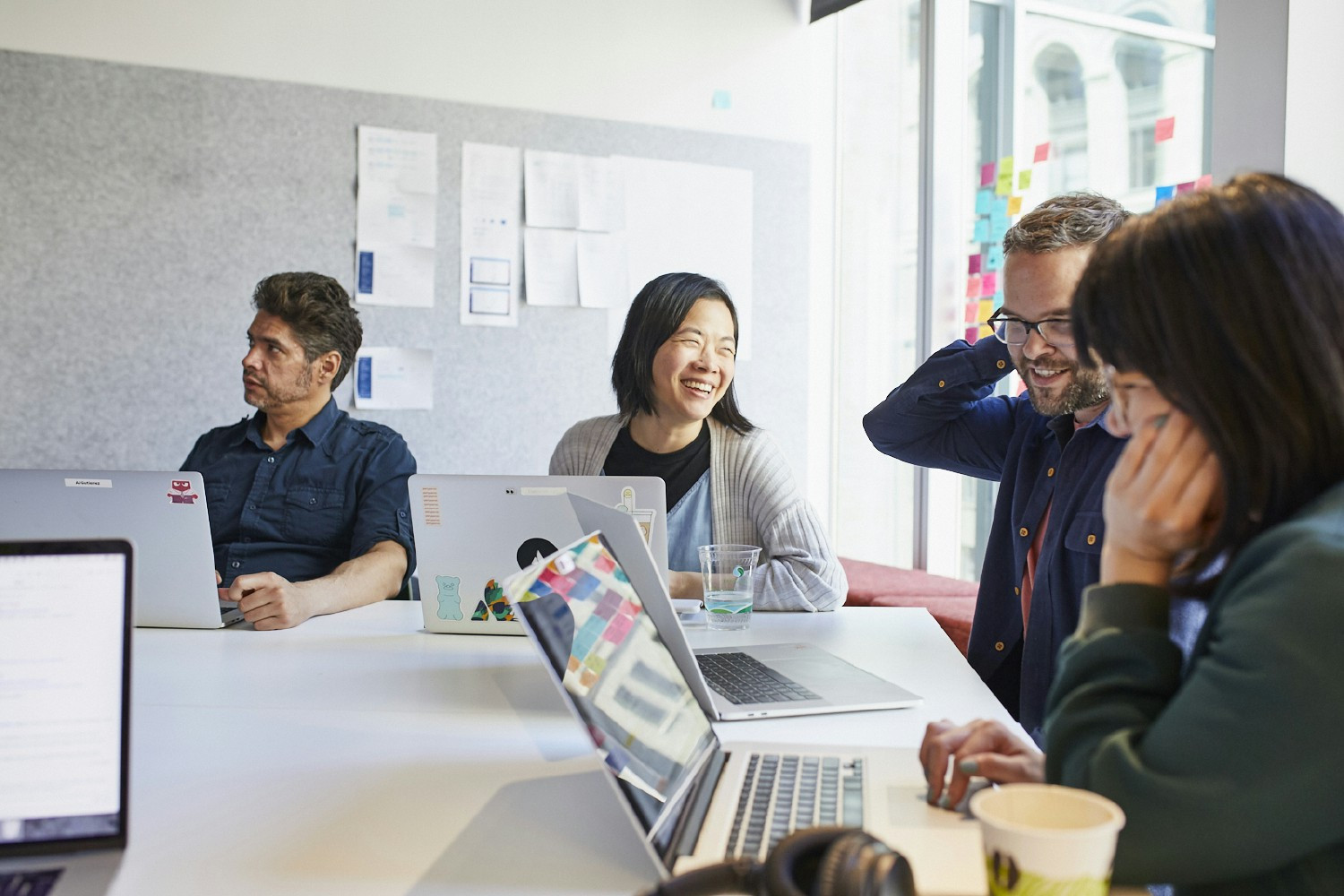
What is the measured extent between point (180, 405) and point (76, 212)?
0.57 meters

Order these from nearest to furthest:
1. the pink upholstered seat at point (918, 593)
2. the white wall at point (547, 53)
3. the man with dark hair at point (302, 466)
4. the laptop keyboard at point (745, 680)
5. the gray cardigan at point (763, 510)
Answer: the laptop keyboard at point (745, 680) < the gray cardigan at point (763, 510) < the man with dark hair at point (302, 466) < the pink upholstered seat at point (918, 593) < the white wall at point (547, 53)

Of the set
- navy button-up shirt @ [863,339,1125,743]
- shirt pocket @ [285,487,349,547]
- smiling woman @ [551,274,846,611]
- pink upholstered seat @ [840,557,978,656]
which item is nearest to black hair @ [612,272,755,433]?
smiling woman @ [551,274,846,611]

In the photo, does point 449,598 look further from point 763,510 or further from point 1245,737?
point 1245,737

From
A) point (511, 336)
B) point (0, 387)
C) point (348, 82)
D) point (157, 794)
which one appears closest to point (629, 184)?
point (511, 336)

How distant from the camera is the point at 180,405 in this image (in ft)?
9.45

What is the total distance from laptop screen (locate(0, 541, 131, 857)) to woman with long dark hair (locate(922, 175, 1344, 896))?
702 millimetres

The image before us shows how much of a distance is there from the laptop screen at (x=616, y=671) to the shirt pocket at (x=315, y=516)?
1392 mm

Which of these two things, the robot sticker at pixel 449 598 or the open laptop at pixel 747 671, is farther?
the robot sticker at pixel 449 598

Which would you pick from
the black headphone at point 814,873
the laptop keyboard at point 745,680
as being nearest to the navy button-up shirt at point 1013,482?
the laptop keyboard at point 745,680

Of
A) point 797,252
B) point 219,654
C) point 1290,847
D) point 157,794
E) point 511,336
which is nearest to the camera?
point 1290,847

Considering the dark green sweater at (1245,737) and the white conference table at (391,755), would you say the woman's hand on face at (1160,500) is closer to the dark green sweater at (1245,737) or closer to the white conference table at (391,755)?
the dark green sweater at (1245,737)

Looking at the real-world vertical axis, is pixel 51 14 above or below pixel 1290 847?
above

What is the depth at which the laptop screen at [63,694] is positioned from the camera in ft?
2.49

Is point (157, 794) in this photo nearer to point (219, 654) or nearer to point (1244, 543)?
point (219, 654)
